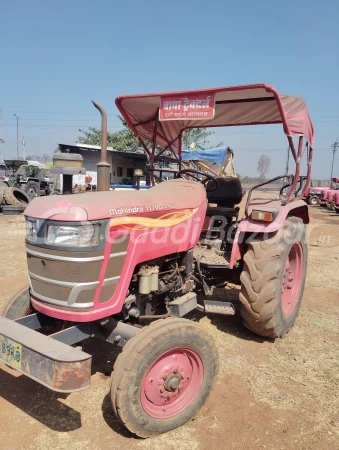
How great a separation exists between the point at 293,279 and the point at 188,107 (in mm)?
2220

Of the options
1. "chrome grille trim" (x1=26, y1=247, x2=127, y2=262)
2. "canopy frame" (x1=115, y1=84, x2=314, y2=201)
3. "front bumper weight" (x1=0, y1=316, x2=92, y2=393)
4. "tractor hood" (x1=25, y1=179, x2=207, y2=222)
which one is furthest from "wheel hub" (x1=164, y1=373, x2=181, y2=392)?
"canopy frame" (x1=115, y1=84, x2=314, y2=201)

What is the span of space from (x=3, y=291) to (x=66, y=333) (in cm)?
295

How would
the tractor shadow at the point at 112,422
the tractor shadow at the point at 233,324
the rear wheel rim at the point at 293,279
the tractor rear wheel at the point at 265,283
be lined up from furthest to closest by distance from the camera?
the rear wheel rim at the point at 293,279 → the tractor shadow at the point at 233,324 → the tractor rear wheel at the point at 265,283 → the tractor shadow at the point at 112,422

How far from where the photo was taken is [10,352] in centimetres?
216

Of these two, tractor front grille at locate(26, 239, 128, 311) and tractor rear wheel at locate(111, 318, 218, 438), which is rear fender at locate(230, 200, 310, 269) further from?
tractor front grille at locate(26, 239, 128, 311)

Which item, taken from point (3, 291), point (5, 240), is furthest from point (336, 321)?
point (5, 240)

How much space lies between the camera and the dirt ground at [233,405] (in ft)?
7.54

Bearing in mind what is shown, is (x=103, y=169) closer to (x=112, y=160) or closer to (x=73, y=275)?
(x=73, y=275)

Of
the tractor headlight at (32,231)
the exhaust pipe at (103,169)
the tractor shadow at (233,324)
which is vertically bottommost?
the tractor shadow at (233,324)

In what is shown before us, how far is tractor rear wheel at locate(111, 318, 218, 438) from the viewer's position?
214 cm

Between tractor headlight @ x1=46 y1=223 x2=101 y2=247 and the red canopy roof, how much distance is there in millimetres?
1710

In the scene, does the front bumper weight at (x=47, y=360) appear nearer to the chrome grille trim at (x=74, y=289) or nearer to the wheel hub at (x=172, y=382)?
the chrome grille trim at (x=74, y=289)

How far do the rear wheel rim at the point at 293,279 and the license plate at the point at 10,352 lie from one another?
2.74m

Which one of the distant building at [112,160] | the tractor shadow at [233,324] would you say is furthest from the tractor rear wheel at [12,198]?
the tractor shadow at [233,324]
